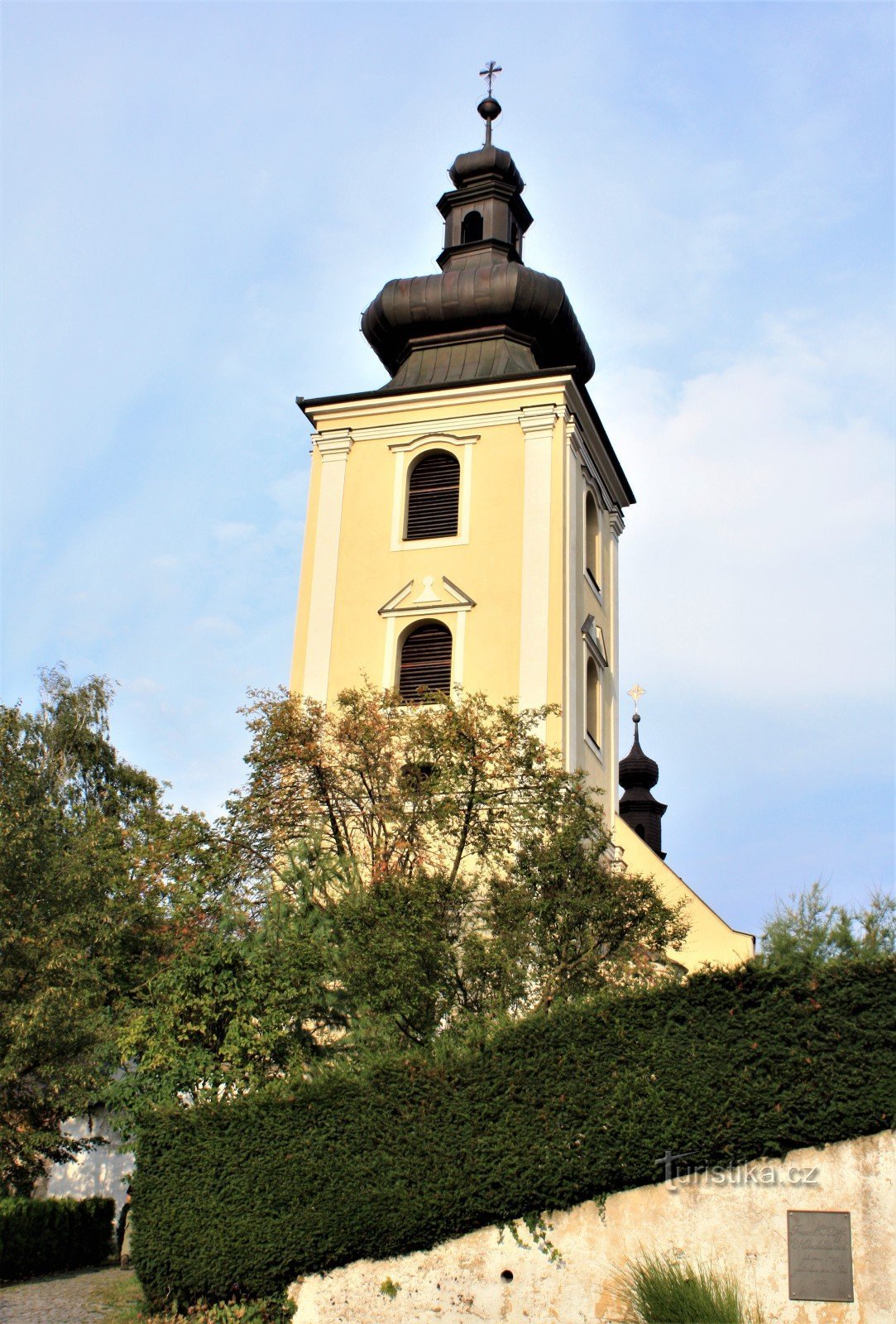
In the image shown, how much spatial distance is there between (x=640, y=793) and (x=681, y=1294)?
3466cm

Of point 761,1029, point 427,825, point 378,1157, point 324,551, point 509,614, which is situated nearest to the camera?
point 761,1029

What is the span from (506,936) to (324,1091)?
3.45 metres

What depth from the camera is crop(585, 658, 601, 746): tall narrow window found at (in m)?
24.9

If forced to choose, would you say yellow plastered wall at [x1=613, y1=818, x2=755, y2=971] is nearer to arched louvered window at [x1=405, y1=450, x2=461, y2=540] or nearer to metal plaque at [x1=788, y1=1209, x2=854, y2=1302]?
arched louvered window at [x1=405, y1=450, x2=461, y2=540]

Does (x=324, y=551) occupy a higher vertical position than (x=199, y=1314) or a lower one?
higher

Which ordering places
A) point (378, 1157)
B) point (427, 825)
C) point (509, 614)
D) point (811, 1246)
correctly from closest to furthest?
1. point (811, 1246)
2. point (378, 1157)
3. point (427, 825)
4. point (509, 614)

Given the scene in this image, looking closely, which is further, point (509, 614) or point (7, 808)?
point (509, 614)

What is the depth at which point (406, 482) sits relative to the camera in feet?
83.7

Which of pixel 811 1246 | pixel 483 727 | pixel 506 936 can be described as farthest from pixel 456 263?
pixel 811 1246

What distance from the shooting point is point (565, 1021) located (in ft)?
40.0

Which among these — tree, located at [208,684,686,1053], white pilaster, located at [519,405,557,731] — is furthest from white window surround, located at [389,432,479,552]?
tree, located at [208,684,686,1053]

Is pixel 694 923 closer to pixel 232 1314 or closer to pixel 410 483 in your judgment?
pixel 410 483

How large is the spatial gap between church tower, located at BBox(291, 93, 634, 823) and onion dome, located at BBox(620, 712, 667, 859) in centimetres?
1790

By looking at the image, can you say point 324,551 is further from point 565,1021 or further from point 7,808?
point 565,1021
